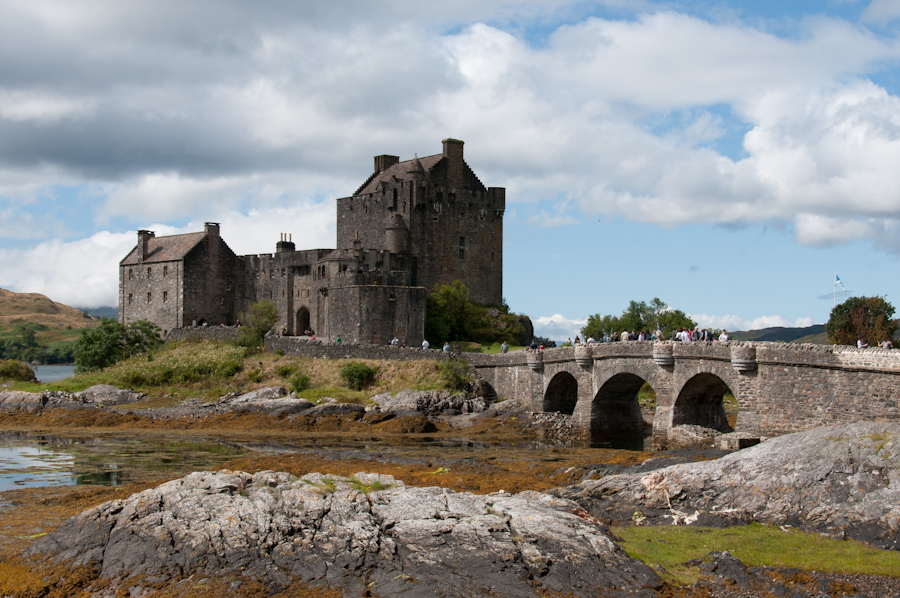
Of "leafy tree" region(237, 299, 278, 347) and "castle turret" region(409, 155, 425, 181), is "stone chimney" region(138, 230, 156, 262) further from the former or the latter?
"castle turret" region(409, 155, 425, 181)

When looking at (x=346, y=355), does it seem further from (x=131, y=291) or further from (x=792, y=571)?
(x=792, y=571)

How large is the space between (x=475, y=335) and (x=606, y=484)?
42770 mm

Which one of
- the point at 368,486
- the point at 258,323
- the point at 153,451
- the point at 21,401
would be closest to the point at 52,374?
the point at 258,323

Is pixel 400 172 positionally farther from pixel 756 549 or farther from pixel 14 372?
pixel 756 549

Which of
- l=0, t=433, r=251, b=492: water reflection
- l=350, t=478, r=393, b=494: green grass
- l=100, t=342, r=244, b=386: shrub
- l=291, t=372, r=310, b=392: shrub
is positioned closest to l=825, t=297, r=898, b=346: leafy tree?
l=291, t=372, r=310, b=392: shrub

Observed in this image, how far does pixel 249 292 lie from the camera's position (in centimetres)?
7444

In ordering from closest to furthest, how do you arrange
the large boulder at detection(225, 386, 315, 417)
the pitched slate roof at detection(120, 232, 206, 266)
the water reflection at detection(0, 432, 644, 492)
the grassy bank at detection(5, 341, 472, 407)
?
the water reflection at detection(0, 432, 644, 492) < the large boulder at detection(225, 386, 315, 417) < the grassy bank at detection(5, 341, 472, 407) < the pitched slate roof at detection(120, 232, 206, 266)

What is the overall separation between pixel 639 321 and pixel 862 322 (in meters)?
17.3

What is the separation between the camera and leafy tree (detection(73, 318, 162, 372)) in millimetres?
66625

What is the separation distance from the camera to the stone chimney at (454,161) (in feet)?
224

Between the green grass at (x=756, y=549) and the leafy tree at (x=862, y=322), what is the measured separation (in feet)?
174

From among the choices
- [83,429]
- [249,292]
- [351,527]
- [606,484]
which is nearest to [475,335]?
[249,292]

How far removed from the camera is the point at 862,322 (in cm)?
6856

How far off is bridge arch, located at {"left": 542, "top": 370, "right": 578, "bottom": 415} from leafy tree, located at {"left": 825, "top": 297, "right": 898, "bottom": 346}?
29.9 meters
